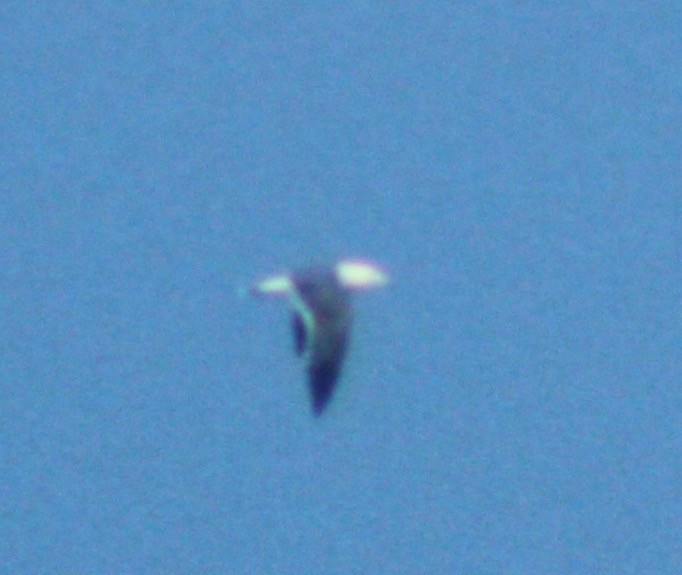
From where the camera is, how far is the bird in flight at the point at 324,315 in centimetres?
150

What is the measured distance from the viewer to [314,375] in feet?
4.97

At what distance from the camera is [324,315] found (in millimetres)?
1527

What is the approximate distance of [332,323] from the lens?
5.00ft

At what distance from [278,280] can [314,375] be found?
12 centimetres

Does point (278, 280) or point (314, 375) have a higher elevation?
point (278, 280)

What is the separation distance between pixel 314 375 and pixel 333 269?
6.2 inches

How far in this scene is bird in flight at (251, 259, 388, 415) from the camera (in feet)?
4.91

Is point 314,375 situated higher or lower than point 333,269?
lower

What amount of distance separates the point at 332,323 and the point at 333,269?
10 centimetres

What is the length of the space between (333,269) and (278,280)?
0.35 ft

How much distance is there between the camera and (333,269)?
5.25 ft
